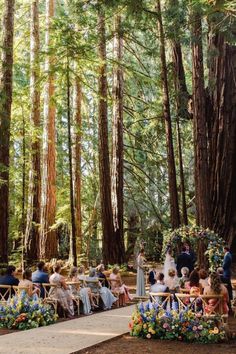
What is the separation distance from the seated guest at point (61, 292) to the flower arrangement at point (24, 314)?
0.87 m

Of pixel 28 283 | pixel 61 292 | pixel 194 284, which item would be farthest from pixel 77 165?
pixel 194 284

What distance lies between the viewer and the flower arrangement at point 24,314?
8.68 m

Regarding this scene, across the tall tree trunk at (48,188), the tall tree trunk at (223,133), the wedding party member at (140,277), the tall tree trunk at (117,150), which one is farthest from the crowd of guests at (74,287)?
the tall tree trunk at (117,150)

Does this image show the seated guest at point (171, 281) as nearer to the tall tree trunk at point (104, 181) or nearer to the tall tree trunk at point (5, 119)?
the tall tree trunk at point (5, 119)

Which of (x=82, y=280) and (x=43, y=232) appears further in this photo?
(x=43, y=232)

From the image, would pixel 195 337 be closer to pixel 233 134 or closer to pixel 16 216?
pixel 233 134

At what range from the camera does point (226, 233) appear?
15875mm

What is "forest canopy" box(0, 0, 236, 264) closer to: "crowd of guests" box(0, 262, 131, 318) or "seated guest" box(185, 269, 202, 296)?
"crowd of guests" box(0, 262, 131, 318)

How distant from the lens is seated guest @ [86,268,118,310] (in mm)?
11375

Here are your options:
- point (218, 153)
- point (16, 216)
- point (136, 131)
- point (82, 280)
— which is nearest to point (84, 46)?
point (218, 153)

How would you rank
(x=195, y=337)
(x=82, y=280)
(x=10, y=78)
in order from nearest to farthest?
(x=195, y=337) < (x=82, y=280) < (x=10, y=78)

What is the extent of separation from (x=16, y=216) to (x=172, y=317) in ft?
53.4

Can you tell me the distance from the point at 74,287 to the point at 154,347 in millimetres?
4455

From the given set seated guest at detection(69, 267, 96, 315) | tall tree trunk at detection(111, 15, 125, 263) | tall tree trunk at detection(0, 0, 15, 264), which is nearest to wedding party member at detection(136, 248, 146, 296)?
seated guest at detection(69, 267, 96, 315)
